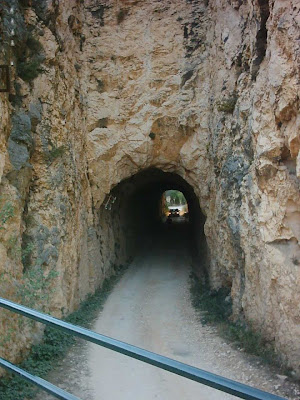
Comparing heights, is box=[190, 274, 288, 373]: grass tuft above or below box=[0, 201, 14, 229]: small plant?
below

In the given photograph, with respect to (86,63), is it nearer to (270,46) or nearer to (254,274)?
A: (270,46)

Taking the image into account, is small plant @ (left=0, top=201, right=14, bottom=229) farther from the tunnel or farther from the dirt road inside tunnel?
the tunnel

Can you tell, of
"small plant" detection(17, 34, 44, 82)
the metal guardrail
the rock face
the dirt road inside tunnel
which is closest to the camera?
the metal guardrail

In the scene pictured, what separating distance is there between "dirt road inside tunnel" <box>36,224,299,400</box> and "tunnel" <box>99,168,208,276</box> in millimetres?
1990

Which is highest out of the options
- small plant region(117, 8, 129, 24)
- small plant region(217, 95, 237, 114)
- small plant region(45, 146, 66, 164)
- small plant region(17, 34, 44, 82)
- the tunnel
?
small plant region(117, 8, 129, 24)

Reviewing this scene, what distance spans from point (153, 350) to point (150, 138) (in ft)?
25.5

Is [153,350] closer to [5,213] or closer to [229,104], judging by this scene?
[5,213]

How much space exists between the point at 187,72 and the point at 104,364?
1022cm

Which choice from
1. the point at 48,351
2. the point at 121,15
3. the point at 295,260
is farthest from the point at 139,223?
the point at 295,260

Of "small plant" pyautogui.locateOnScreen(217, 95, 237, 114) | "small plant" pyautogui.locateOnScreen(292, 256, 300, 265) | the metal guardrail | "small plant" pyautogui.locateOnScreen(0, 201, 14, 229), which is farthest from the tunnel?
the metal guardrail

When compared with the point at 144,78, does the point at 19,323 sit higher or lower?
lower

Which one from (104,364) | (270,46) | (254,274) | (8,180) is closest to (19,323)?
(104,364)

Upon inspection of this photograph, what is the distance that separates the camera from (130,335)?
9516 mm

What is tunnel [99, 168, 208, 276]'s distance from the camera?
15602 millimetres
